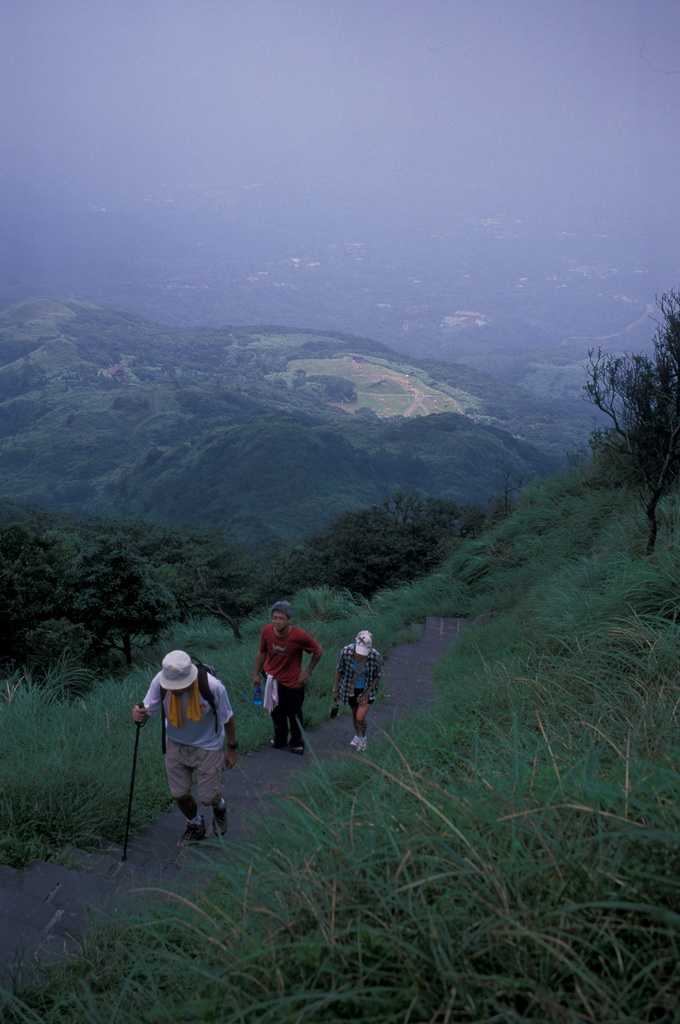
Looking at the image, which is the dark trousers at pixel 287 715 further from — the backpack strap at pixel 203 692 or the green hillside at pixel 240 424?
the green hillside at pixel 240 424

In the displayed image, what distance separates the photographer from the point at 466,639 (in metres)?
7.38

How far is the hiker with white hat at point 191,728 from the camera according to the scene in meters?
3.69

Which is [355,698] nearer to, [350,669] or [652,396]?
[350,669]

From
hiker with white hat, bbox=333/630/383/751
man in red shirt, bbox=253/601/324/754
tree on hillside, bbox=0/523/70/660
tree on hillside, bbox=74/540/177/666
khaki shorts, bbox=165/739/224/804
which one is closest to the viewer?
khaki shorts, bbox=165/739/224/804

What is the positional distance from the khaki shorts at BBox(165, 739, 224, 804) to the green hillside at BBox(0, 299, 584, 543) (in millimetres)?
44677

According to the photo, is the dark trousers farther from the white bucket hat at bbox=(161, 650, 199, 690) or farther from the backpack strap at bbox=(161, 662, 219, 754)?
the white bucket hat at bbox=(161, 650, 199, 690)

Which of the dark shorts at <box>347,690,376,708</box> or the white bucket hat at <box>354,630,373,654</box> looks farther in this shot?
the dark shorts at <box>347,690,376,708</box>

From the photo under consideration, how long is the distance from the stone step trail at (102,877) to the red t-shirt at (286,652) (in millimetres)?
697

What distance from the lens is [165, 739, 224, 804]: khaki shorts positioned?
12.6 ft

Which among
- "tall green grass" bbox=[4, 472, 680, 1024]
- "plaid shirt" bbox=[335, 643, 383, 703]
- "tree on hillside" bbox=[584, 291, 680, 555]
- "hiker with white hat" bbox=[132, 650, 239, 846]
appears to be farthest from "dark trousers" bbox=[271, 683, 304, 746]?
"tree on hillside" bbox=[584, 291, 680, 555]

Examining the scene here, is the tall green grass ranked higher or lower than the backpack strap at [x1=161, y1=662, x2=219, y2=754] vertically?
higher

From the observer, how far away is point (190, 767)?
3906 millimetres

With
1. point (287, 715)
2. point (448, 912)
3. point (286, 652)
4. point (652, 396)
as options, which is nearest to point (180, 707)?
point (286, 652)

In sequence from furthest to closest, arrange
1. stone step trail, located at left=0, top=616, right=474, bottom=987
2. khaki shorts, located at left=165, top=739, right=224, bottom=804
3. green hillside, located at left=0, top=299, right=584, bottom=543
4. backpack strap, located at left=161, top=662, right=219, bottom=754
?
green hillside, located at left=0, top=299, right=584, bottom=543, khaki shorts, located at left=165, top=739, right=224, bottom=804, backpack strap, located at left=161, top=662, right=219, bottom=754, stone step trail, located at left=0, top=616, right=474, bottom=987
